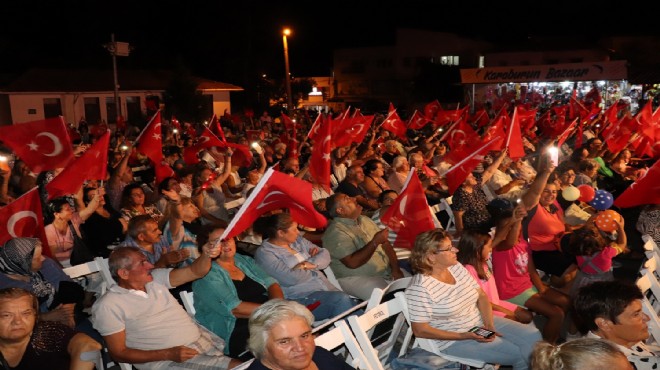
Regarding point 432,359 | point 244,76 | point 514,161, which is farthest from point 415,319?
point 244,76

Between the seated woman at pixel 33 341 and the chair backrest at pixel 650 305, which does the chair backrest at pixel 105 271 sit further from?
the chair backrest at pixel 650 305

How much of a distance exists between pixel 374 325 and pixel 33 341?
2.12 m

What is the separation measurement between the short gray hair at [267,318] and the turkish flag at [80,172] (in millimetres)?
4085

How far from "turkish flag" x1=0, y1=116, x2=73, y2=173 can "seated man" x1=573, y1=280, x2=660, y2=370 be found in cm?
581

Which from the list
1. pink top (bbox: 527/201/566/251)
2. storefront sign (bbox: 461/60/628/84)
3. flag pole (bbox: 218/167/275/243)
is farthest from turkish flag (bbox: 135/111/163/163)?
storefront sign (bbox: 461/60/628/84)

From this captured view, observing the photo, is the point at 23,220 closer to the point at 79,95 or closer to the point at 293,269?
the point at 293,269

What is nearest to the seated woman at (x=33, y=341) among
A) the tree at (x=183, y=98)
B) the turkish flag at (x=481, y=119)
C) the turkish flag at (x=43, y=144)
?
the turkish flag at (x=43, y=144)

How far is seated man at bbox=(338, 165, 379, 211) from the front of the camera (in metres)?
8.57

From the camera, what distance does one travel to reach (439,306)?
4359 mm

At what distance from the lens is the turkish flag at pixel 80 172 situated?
6.41m

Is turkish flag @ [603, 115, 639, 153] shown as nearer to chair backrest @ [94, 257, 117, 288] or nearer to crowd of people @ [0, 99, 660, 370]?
crowd of people @ [0, 99, 660, 370]

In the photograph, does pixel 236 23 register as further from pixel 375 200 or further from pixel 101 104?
pixel 375 200

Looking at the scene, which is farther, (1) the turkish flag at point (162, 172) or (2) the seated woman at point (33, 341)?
(1) the turkish flag at point (162, 172)

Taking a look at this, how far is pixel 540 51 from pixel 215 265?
63574 millimetres
